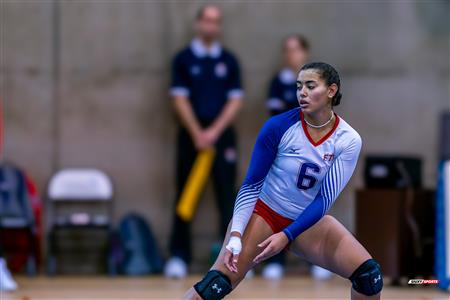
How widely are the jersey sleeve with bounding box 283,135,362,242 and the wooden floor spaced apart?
3094mm

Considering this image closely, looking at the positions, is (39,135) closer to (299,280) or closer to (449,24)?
(299,280)

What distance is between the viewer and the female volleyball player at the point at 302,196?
6281mm

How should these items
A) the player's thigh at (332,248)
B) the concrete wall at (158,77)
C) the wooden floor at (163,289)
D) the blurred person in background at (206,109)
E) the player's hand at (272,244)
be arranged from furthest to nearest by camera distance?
the concrete wall at (158,77) < the blurred person in background at (206,109) < the wooden floor at (163,289) < the player's thigh at (332,248) < the player's hand at (272,244)

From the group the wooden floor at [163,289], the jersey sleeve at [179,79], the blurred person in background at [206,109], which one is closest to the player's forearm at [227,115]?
the blurred person in background at [206,109]

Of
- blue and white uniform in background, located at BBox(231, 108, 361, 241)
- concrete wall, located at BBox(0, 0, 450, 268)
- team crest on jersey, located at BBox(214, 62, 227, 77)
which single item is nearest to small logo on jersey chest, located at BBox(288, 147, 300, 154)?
blue and white uniform in background, located at BBox(231, 108, 361, 241)

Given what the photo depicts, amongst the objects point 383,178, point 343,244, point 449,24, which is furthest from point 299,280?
point 343,244

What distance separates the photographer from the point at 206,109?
36.1 feet

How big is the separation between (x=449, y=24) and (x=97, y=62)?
12.1 ft

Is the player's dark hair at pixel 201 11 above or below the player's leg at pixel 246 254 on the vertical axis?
above

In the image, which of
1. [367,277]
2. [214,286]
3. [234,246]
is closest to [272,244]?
[234,246]

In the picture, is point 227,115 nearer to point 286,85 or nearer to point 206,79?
point 206,79

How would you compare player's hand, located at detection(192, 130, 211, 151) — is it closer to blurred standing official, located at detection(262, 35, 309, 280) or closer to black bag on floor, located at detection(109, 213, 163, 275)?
blurred standing official, located at detection(262, 35, 309, 280)

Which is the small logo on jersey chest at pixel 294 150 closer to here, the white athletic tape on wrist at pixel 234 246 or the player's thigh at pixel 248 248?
the player's thigh at pixel 248 248

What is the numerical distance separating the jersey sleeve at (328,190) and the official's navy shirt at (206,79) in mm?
4631
